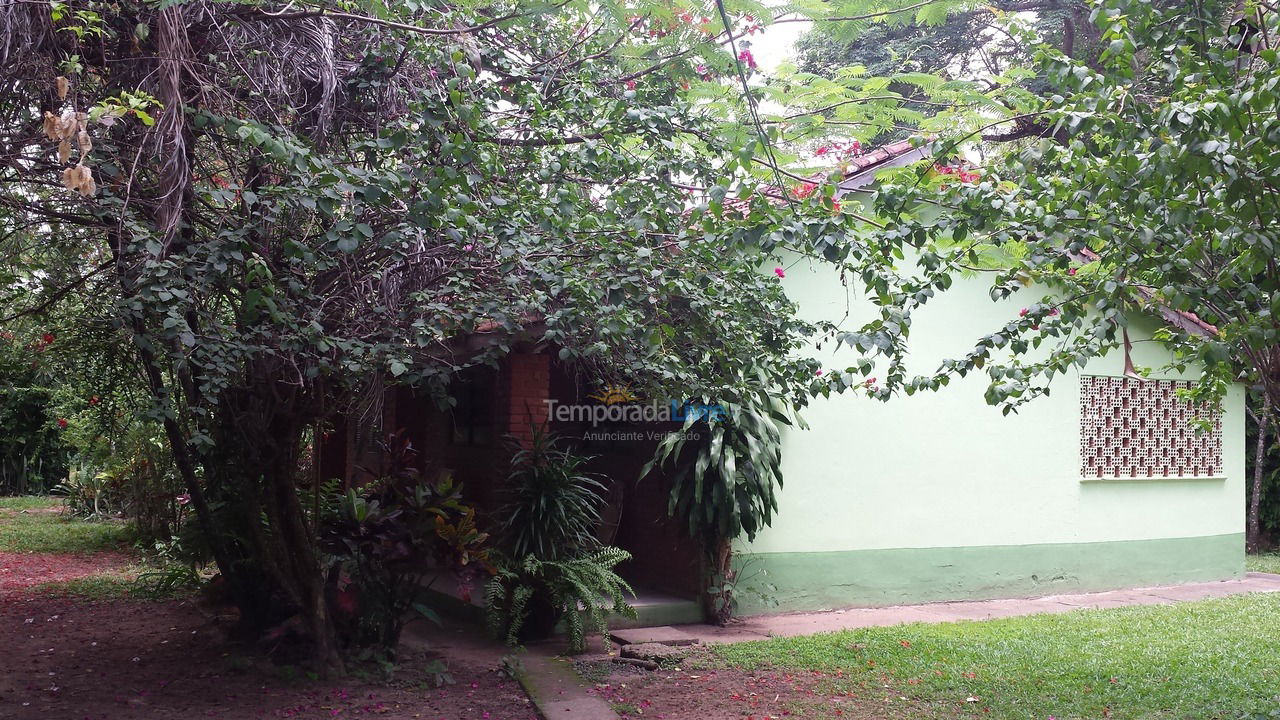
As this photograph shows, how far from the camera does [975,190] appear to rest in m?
4.01

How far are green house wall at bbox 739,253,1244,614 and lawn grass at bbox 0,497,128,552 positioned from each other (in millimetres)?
8668

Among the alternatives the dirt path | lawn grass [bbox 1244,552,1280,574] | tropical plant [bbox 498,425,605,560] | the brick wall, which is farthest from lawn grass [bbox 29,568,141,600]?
lawn grass [bbox 1244,552,1280,574]

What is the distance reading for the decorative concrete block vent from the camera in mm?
10117

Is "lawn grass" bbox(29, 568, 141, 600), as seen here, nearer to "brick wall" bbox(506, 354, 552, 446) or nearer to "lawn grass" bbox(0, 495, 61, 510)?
"brick wall" bbox(506, 354, 552, 446)

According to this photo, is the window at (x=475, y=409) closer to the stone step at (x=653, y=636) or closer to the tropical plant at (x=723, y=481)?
the tropical plant at (x=723, y=481)

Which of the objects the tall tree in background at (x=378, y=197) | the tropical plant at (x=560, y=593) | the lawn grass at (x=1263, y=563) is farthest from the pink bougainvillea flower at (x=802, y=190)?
the lawn grass at (x=1263, y=563)

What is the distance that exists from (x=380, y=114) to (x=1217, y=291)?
12.5ft

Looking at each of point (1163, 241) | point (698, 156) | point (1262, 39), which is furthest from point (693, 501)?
point (1262, 39)

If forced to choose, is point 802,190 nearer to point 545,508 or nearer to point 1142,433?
point 545,508

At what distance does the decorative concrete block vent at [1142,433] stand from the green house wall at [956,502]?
5.8 inches

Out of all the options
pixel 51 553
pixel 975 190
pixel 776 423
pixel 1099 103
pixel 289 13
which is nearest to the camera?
pixel 1099 103

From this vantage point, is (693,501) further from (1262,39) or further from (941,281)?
(1262,39)

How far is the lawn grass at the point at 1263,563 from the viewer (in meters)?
11.9

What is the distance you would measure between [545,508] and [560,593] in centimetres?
61
